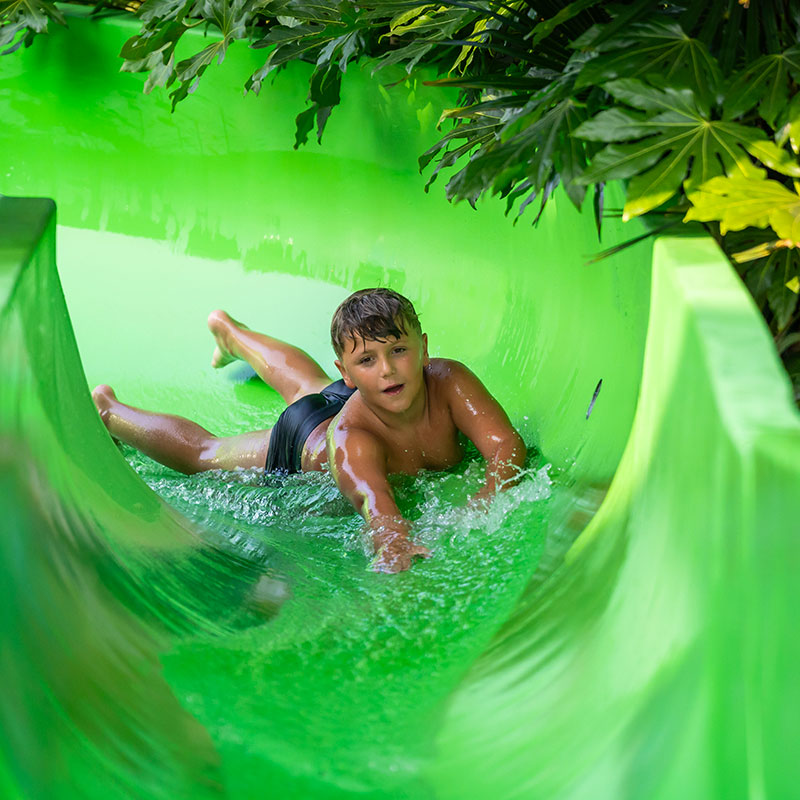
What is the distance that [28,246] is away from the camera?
3.51ft

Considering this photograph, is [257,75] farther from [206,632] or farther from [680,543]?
[680,543]

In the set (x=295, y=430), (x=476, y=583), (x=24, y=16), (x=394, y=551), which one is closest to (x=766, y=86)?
(x=476, y=583)

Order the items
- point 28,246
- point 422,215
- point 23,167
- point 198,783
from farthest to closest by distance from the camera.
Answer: point 23,167, point 422,215, point 28,246, point 198,783

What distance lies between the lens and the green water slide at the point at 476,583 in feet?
2.19

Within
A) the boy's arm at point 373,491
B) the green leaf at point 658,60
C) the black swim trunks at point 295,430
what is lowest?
the boy's arm at point 373,491

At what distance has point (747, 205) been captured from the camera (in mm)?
999

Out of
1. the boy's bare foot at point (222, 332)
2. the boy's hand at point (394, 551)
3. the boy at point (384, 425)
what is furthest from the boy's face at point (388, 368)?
the boy's bare foot at point (222, 332)

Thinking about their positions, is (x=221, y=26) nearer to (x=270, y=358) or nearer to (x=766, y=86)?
(x=270, y=358)

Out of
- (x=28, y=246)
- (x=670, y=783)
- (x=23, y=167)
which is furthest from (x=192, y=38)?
(x=670, y=783)

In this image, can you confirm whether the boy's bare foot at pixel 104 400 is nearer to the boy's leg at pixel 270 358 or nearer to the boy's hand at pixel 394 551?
the boy's leg at pixel 270 358

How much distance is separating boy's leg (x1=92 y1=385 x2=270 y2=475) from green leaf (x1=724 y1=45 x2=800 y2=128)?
4.25 ft

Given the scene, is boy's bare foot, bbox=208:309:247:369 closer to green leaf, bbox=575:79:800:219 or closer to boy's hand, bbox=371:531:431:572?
boy's hand, bbox=371:531:431:572

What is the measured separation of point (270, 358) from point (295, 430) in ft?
1.62

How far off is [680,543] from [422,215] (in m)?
1.89
